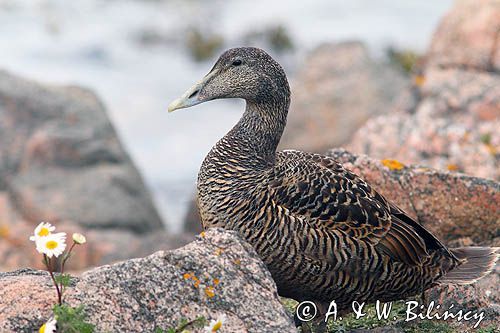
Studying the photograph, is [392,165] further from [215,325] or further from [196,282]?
[215,325]

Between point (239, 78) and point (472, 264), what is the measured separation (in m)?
1.81

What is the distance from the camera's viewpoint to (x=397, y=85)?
1424 cm

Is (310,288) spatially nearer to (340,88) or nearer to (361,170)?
(361,170)

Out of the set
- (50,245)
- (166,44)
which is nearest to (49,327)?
(50,245)

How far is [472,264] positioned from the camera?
5.46m

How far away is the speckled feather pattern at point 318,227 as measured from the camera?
15.9ft

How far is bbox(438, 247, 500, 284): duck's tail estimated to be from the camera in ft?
17.4

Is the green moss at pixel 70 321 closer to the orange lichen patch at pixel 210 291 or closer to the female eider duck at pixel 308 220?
the orange lichen patch at pixel 210 291

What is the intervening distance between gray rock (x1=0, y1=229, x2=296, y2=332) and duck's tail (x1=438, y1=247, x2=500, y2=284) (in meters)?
1.54

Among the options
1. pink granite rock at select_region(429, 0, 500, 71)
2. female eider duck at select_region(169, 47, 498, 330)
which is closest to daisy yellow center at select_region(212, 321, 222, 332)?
female eider duck at select_region(169, 47, 498, 330)

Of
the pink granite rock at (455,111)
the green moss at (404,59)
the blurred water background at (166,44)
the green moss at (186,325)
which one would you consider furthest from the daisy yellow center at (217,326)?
the green moss at (404,59)

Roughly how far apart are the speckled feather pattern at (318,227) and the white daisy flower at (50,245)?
4.44ft

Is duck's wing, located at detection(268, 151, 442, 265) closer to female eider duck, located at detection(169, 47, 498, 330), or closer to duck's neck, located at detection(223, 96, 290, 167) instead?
female eider duck, located at detection(169, 47, 498, 330)

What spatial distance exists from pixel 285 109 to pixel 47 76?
13.8m
